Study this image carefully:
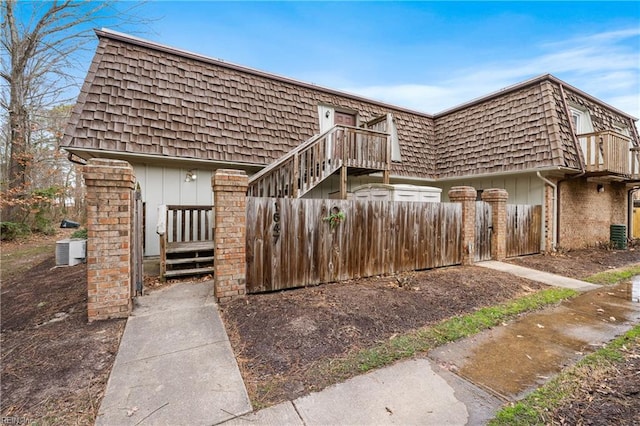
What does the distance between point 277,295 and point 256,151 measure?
4728mm

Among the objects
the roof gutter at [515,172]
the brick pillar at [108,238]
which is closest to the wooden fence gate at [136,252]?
the brick pillar at [108,238]

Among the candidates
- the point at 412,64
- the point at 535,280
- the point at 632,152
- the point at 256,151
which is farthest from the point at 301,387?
the point at 632,152

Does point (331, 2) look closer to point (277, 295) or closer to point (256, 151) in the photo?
point (256, 151)

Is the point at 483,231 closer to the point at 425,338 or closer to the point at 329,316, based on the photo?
the point at 425,338

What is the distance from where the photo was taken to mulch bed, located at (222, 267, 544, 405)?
94.5 inches

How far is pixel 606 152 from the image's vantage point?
26.7ft

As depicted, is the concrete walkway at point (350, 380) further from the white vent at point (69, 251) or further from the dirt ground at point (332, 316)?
the white vent at point (69, 251)

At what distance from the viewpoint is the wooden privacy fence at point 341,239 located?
431cm

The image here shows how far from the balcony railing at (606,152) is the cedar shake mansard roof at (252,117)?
0.52 metres

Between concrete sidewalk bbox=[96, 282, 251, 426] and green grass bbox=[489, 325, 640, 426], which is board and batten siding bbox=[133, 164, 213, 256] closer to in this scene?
concrete sidewalk bbox=[96, 282, 251, 426]

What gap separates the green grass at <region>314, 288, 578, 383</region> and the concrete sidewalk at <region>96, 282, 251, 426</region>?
0.87 meters

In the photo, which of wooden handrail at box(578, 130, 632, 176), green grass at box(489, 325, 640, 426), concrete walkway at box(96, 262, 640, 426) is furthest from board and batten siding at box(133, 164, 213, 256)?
wooden handrail at box(578, 130, 632, 176)

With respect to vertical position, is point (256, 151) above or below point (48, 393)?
above

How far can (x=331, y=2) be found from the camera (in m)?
7.80
